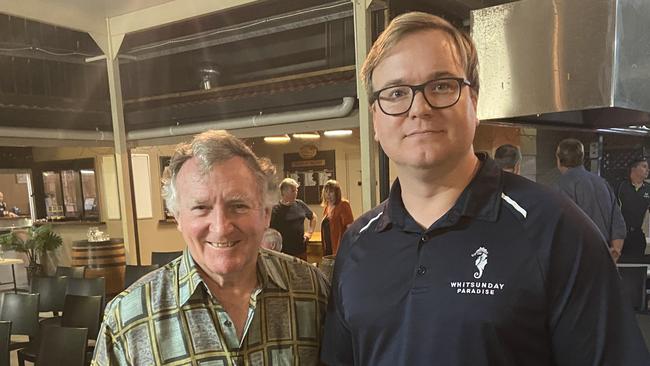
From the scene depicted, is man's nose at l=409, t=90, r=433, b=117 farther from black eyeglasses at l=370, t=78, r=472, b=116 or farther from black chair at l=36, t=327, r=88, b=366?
black chair at l=36, t=327, r=88, b=366

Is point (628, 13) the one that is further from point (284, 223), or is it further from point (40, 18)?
point (40, 18)

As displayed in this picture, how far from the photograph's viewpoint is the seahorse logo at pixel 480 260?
1.05 metres

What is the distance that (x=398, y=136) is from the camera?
3.54 feet

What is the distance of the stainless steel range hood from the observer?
75.3 inches

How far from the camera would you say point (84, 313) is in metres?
3.40

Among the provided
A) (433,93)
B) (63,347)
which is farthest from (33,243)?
(433,93)

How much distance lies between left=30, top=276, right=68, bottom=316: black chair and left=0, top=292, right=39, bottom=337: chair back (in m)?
0.57

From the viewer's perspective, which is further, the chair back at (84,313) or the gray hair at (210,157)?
the chair back at (84,313)

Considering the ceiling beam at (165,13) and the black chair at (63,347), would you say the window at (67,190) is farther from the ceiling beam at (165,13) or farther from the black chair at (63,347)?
the black chair at (63,347)

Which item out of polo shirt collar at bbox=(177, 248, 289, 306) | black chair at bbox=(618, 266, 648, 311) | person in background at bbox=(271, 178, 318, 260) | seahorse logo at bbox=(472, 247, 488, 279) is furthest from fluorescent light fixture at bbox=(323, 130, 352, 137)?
seahorse logo at bbox=(472, 247, 488, 279)

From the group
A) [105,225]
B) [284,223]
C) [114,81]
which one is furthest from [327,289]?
[105,225]

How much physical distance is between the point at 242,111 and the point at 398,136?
424 centimetres

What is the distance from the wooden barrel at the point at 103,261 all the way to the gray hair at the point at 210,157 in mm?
4866

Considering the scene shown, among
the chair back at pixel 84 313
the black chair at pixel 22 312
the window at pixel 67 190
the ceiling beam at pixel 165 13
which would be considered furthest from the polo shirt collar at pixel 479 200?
the window at pixel 67 190
